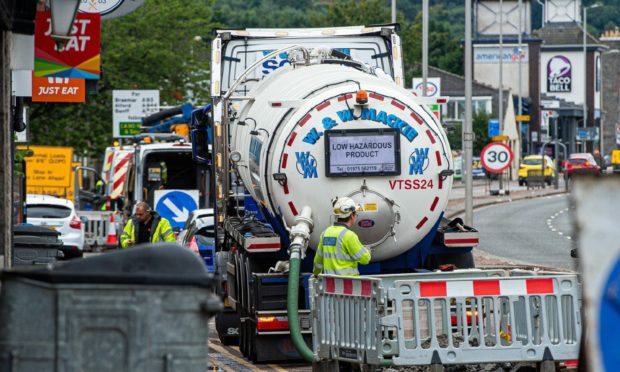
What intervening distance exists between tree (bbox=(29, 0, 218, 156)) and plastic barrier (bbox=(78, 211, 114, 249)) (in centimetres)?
977

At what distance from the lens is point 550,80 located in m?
128

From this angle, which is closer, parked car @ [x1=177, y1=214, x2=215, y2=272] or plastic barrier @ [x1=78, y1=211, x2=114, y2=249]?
parked car @ [x1=177, y1=214, x2=215, y2=272]

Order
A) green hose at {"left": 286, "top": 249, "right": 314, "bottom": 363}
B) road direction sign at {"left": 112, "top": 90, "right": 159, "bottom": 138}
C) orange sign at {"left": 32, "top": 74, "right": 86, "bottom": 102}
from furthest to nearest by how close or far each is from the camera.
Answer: road direction sign at {"left": 112, "top": 90, "right": 159, "bottom": 138} → orange sign at {"left": 32, "top": 74, "right": 86, "bottom": 102} → green hose at {"left": 286, "top": 249, "right": 314, "bottom": 363}

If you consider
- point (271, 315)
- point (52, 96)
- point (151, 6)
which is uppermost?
point (151, 6)

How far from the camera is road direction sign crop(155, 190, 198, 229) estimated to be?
28250 millimetres

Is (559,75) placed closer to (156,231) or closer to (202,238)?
(202,238)

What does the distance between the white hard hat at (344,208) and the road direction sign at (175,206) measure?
1419 cm

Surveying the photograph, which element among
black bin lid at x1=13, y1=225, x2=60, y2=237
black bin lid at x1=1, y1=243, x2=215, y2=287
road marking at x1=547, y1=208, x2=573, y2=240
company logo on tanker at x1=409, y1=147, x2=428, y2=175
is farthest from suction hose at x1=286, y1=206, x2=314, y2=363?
road marking at x1=547, y1=208, x2=573, y2=240

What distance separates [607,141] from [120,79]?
98.5 metres

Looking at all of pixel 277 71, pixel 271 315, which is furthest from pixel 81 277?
pixel 277 71

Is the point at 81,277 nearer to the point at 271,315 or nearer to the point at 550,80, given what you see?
the point at 271,315

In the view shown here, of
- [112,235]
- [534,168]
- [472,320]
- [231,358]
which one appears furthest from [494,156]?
[534,168]

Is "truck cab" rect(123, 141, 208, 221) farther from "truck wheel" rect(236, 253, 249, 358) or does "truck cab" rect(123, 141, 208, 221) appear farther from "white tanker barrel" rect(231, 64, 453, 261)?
"white tanker barrel" rect(231, 64, 453, 261)

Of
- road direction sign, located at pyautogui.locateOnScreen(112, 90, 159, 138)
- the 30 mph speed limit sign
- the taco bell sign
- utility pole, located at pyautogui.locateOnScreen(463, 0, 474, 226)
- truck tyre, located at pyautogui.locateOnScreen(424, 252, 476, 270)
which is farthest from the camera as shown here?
the taco bell sign
